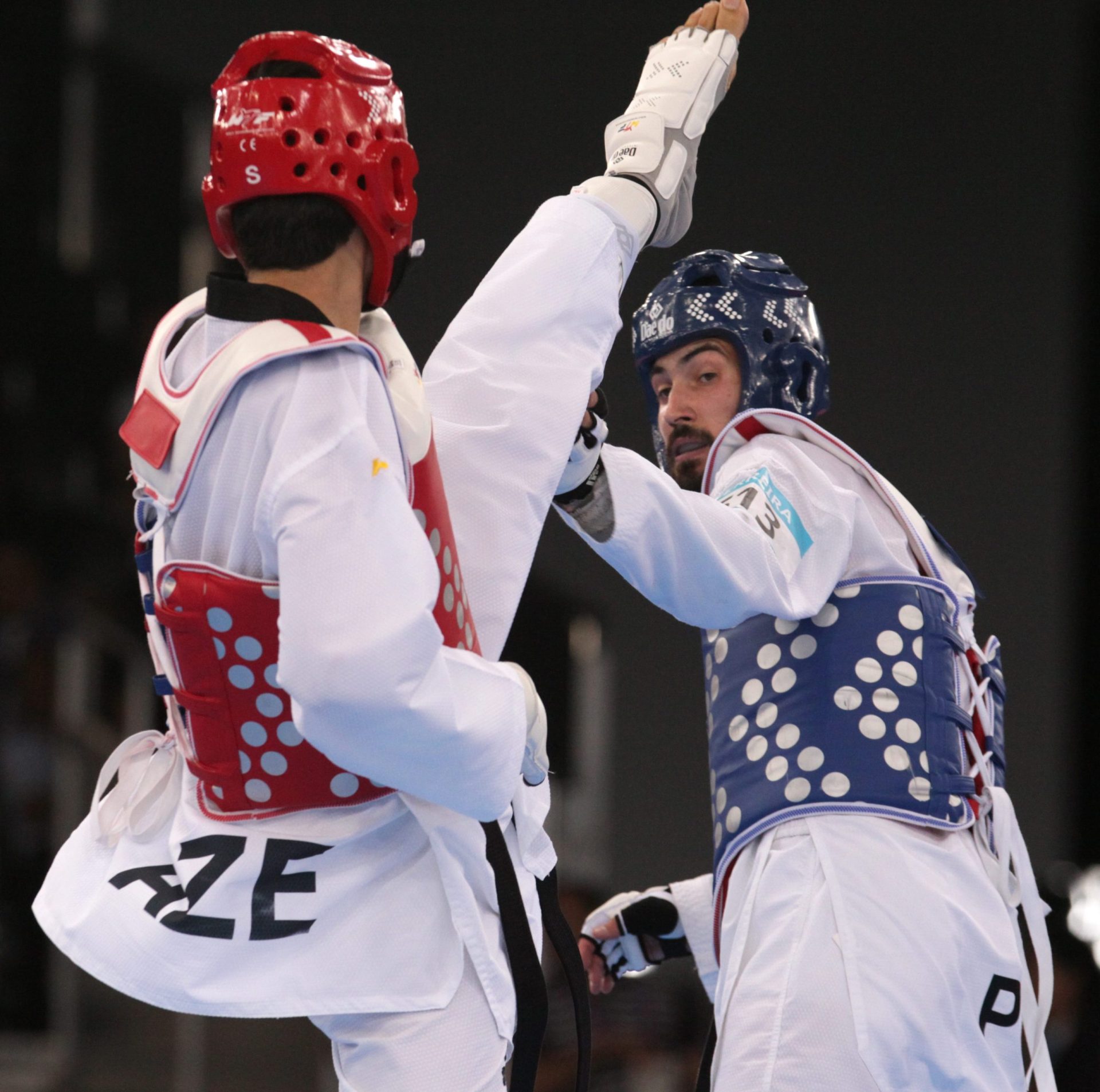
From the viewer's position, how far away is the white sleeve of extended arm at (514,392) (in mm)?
2061

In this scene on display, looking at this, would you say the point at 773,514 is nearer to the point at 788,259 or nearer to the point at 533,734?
the point at 533,734

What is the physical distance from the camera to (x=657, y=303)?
118 inches

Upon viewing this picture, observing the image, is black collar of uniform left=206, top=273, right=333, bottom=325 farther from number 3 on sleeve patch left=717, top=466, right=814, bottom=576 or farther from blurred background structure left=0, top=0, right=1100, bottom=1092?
blurred background structure left=0, top=0, right=1100, bottom=1092

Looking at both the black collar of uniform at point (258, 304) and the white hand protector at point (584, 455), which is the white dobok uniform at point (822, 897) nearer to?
the white hand protector at point (584, 455)

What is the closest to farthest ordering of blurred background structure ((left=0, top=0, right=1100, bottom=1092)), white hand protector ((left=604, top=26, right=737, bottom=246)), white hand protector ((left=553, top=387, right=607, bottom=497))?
white hand protector ((left=553, top=387, right=607, bottom=497)), white hand protector ((left=604, top=26, right=737, bottom=246)), blurred background structure ((left=0, top=0, right=1100, bottom=1092))

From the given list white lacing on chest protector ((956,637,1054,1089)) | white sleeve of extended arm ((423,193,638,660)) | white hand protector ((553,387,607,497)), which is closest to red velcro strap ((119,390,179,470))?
white sleeve of extended arm ((423,193,638,660))

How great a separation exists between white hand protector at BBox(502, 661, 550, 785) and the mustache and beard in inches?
43.3

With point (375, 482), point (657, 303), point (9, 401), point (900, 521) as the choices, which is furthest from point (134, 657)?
point (375, 482)

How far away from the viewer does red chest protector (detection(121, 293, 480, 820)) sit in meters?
1.75

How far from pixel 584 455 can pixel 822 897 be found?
2.65ft

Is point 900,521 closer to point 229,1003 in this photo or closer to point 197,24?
point 229,1003

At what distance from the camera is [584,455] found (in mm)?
2207

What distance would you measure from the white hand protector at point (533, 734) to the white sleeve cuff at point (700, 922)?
1.03 metres

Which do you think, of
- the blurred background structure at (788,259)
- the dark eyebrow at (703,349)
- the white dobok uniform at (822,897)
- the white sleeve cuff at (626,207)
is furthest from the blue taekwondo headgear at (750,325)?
the blurred background structure at (788,259)
